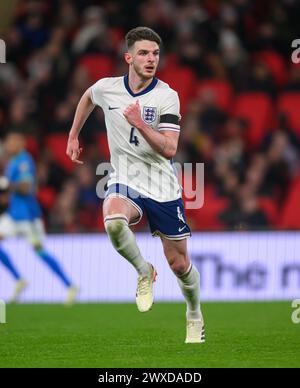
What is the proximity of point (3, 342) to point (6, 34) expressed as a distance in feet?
35.9

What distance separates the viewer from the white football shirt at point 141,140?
8.75 meters

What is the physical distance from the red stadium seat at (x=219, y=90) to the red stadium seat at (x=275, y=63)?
2.58ft

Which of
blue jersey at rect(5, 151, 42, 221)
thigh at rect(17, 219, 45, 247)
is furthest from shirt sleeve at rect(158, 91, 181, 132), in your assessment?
blue jersey at rect(5, 151, 42, 221)

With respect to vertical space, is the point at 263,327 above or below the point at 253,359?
above

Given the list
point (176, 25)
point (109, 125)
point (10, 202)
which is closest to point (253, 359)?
point (109, 125)

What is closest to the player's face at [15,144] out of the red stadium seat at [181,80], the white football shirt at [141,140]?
the red stadium seat at [181,80]

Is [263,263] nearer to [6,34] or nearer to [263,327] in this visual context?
[263,327]

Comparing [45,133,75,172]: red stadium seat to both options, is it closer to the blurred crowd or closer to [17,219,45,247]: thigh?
the blurred crowd

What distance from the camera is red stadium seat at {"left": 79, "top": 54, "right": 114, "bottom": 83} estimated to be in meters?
18.8

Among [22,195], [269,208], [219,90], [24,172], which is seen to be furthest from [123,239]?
[219,90]

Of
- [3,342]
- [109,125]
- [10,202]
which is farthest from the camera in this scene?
[10,202]

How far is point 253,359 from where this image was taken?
820 cm

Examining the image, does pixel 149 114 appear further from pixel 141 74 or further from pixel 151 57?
pixel 151 57

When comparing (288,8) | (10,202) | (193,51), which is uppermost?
(288,8)
